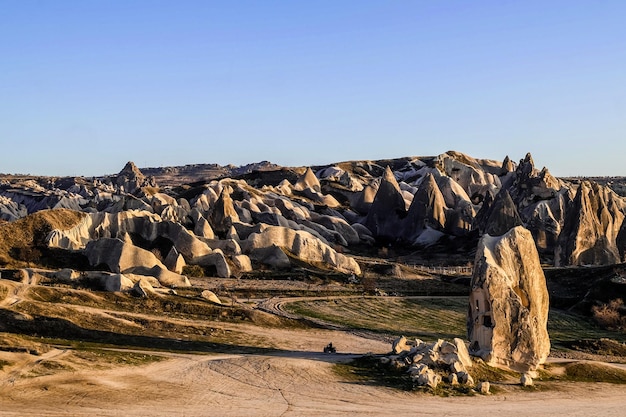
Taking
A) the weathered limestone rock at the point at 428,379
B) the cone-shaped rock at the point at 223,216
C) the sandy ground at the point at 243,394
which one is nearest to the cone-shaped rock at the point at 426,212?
the cone-shaped rock at the point at 223,216

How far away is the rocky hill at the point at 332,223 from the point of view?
83062 mm

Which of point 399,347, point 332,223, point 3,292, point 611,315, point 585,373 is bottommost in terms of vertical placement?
point 611,315

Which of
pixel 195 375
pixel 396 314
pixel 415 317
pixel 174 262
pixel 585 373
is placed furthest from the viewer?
pixel 174 262

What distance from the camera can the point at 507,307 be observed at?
3959cm

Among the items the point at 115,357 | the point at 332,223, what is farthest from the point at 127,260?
the point at 332,223

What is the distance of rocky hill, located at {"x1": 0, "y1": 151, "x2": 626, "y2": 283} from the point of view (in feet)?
273

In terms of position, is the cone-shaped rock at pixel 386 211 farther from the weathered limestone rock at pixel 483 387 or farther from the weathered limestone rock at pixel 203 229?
the weathered limestone rock at pixel 483 387

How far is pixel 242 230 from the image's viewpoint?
323 ft

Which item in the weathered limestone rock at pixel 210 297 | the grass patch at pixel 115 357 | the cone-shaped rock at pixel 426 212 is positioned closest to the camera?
the grass patch at pixel 115 357

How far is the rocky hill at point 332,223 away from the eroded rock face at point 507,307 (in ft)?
121

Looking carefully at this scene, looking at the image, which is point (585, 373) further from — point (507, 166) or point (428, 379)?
point (507, 166)

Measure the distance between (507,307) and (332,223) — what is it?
84360 millimetres

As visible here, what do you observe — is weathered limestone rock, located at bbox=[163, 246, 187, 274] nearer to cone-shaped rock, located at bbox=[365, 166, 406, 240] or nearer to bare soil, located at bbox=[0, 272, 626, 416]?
bare soil, located at bbox=[0, 272, 626, 416]

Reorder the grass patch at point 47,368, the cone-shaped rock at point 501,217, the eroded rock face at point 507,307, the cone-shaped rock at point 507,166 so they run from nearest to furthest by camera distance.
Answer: the grass patch at point 47,368
the eroded rock face at point 507,307
the cone-shaped rock at point 501,217
the cone-shaped rock at point 507,166
